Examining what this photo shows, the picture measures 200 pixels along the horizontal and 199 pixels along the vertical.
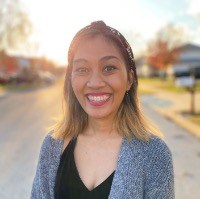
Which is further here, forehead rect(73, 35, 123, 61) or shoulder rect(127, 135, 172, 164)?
forehead rect(73, 35, 123, 61)

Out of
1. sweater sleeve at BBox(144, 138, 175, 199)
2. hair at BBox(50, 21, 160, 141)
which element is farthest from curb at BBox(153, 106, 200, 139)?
sweater sleeve at BBox(144, 138, 175, 199)

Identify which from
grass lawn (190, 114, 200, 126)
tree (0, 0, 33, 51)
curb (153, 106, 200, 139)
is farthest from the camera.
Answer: tree (0, 0, 33, 51)

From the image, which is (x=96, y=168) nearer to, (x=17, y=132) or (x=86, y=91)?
(x=86, y=91)

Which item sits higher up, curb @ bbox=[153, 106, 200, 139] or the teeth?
the teeth

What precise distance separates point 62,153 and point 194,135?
8.26 meters

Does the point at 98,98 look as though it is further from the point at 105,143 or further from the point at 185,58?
the point at 185,58

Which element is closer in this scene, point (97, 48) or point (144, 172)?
point (144, 172)

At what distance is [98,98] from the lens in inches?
80.5

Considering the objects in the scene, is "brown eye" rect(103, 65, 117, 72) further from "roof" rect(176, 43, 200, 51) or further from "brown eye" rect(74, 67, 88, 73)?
"roof" rect(176, 43, 200, 51)

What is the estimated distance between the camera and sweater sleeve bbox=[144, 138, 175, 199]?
1.82m

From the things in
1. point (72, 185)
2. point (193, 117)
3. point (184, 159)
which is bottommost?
point (193, 117)

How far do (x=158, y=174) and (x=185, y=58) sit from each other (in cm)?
7075

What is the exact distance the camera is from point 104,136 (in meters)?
2.19

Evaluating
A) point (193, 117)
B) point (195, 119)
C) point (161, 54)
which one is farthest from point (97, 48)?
point (161, 54)
